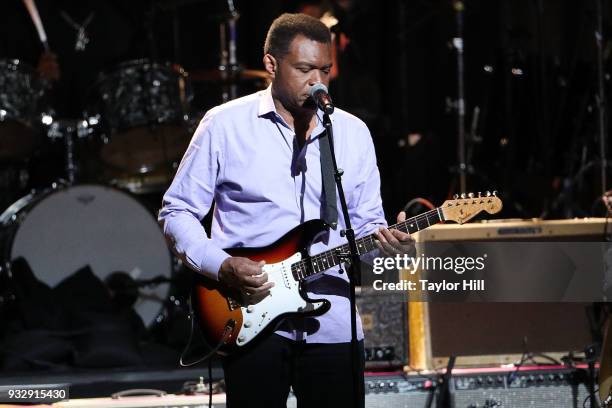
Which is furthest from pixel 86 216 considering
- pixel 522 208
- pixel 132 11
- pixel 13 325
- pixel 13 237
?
pixel 522 208

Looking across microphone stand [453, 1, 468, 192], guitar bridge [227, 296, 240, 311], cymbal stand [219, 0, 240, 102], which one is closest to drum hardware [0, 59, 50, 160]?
cymbal stand [219, 0, 240, 102]

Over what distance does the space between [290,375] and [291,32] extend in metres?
1.26

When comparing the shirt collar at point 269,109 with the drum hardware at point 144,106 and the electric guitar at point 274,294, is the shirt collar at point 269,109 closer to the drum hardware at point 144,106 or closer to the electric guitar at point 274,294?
the electric guitar at point 274,294

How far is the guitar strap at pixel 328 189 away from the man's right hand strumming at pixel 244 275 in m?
0.31

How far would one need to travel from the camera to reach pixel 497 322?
5559 millimetres

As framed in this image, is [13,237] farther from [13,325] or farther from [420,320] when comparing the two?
[420,320]

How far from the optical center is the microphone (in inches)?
138

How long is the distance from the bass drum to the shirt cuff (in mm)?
3685

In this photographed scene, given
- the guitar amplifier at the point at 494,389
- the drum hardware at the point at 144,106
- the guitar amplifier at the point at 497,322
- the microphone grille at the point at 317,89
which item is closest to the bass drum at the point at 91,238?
the drum hardware at the point at 144,106

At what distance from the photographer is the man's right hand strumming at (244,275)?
358 cm

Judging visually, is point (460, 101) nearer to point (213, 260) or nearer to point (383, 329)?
point (383, 329)

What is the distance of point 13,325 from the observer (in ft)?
21.8

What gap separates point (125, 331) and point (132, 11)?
368 cm

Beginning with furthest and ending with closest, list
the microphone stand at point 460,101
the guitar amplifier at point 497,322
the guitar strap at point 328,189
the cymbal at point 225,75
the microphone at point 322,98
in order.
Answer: the microphone stand at point 460,101
the cymbal at point 225,75
the guitar amplifier at point 497,322
the guitar strap at point 328,189
the microphone at point 322,98
